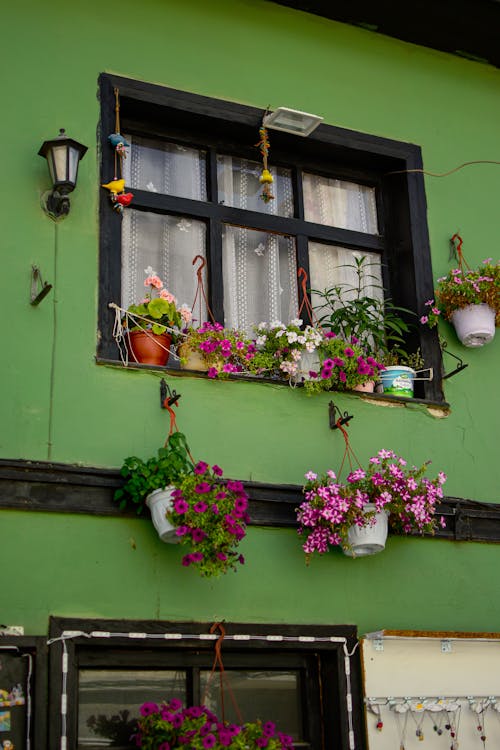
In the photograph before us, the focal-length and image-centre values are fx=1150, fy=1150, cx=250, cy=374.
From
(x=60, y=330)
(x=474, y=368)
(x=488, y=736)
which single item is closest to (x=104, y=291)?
(x=60, y=330)

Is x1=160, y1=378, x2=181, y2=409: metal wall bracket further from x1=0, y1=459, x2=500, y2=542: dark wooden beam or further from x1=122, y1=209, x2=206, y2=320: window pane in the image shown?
x1=122, y1=209, x2=206, y2=320: window pane

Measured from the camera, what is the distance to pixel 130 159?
6.79m

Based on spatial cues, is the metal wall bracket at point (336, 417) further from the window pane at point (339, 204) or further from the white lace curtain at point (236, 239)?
the window pane at point (339, 204)

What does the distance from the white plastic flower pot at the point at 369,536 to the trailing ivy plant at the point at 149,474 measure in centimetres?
93

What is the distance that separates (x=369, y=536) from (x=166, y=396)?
126cm

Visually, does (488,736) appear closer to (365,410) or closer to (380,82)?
(365,410)

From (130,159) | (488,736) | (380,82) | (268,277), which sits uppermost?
(380,82)

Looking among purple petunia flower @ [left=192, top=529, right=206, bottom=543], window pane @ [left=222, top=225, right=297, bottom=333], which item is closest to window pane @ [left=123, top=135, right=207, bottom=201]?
window pane @ [left=222, top=225, right=297, bottom=333]

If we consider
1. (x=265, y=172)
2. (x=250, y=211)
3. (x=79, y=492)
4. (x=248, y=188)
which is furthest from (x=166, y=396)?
(x=248, y=188)

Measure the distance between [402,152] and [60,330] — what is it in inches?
105

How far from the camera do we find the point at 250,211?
6961mm

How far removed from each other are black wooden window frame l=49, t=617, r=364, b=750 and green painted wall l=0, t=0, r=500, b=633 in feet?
0.26

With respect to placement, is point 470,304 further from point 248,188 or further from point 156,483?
point 156,483

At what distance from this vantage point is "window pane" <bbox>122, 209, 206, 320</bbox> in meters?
6.55
